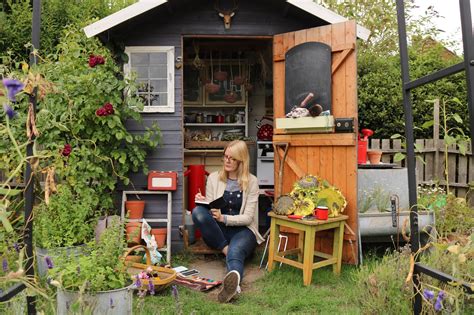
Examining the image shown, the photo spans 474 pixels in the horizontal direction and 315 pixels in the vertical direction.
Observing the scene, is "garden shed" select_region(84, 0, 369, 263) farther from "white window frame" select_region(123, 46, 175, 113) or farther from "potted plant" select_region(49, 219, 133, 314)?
"potted plant" select_region(49, 219, 133, 314)

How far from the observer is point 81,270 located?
278 centimetres

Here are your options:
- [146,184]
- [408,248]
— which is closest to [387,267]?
[408,248]

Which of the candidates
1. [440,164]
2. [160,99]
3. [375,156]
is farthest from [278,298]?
[440,164]

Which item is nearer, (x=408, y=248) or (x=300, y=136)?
(x=408, y=248)

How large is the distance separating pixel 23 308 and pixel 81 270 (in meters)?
0.36

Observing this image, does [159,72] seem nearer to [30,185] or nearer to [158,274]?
[158,274]

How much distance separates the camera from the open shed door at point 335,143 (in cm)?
490

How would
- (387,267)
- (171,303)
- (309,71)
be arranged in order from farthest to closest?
(309,71)
(171,303)
(387,267)

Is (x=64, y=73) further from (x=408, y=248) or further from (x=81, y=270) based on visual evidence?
(x=408, y=248)

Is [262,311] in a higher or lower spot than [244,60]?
lower

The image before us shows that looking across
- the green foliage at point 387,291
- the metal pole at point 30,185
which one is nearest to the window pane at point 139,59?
the metal pole at point 30,185

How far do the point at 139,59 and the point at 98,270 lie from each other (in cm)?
335

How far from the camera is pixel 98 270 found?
2.82 m

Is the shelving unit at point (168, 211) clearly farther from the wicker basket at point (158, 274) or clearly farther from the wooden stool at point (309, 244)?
the wooden stool at point (309, 244)
